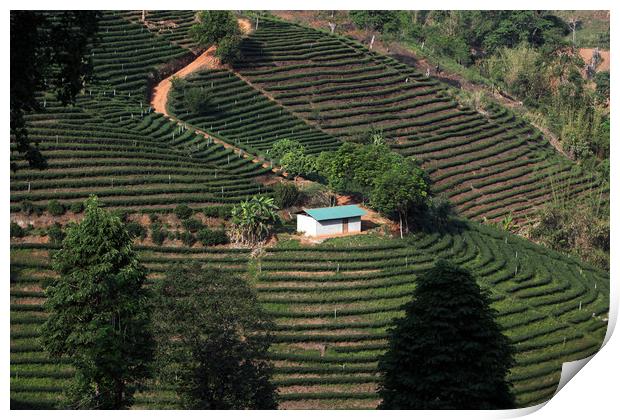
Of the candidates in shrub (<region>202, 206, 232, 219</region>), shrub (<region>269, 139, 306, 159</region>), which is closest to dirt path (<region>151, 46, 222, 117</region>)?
shrub (<region>269, 139, 306, 159</region>)

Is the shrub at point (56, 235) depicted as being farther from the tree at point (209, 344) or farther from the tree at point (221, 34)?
the tree at point (221, 34)

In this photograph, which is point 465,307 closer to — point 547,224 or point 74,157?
point 74,157

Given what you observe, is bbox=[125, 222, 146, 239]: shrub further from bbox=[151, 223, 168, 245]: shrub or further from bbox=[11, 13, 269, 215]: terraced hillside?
bbox=[11, 13, 269, 215]: terraced hillside

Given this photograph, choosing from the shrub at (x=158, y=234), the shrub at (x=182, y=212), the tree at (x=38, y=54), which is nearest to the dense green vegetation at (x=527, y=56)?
the shrub at (x=182, y=212)

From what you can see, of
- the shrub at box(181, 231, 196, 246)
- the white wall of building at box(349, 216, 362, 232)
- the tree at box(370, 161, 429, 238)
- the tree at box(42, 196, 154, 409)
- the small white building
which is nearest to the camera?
the tree at box(42, 196, 154, 409)

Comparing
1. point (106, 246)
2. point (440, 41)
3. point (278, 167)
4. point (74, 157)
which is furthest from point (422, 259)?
point (440, 41)

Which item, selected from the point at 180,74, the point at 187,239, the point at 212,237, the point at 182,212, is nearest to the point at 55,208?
the point at 182,212

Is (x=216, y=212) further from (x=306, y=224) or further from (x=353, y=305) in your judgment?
(x=353, y=305)
